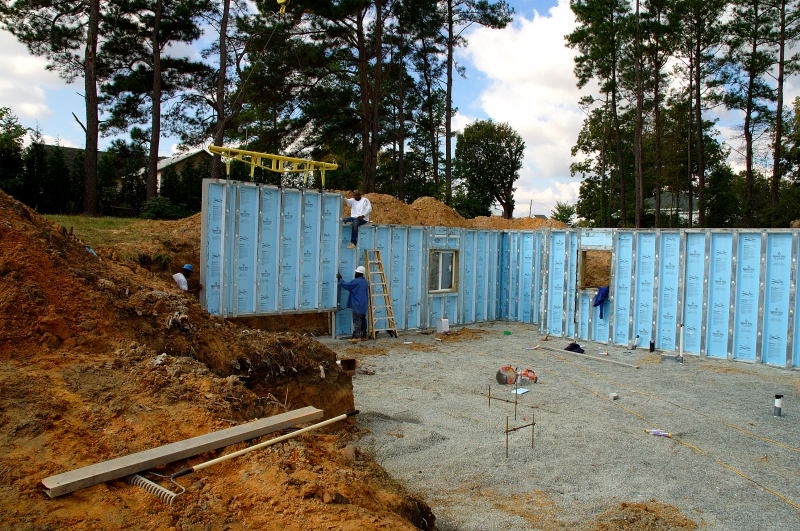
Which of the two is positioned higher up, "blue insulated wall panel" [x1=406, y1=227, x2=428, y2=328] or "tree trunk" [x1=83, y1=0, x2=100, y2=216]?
"tree trunk" [x1=83, y1=0, x2=100, y2=216]

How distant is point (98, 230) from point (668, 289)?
13611mm

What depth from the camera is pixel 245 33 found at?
20.7m

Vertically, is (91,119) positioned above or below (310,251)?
above

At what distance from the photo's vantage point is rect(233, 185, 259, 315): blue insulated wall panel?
1128 centimetres

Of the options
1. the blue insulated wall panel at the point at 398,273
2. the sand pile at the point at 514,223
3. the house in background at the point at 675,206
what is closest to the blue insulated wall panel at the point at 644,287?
the blue insulated wall panel at the point at 398,273

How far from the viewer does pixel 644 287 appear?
12.7 metres

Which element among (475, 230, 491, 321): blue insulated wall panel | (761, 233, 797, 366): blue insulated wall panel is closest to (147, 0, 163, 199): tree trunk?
(475, 230, 491, 321): blue insulated wall panel

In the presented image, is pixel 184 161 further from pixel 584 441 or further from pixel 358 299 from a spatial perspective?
pixel 584 441

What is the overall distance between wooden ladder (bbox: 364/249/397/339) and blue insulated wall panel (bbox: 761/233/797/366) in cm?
807

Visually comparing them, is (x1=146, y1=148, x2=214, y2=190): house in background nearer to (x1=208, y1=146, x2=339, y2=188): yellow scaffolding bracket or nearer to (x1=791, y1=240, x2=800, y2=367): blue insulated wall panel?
(x1=208, y1=146, x2=339, y2=188): yellow scaffolding bracket

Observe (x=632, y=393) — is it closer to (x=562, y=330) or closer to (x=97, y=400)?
(x=562, y=330)

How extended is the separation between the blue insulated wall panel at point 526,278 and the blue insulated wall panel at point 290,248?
756 centimetres

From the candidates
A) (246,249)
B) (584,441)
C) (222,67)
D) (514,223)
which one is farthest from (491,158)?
(584,441)

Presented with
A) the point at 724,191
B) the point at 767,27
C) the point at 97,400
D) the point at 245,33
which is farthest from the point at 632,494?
the point at 724,191
